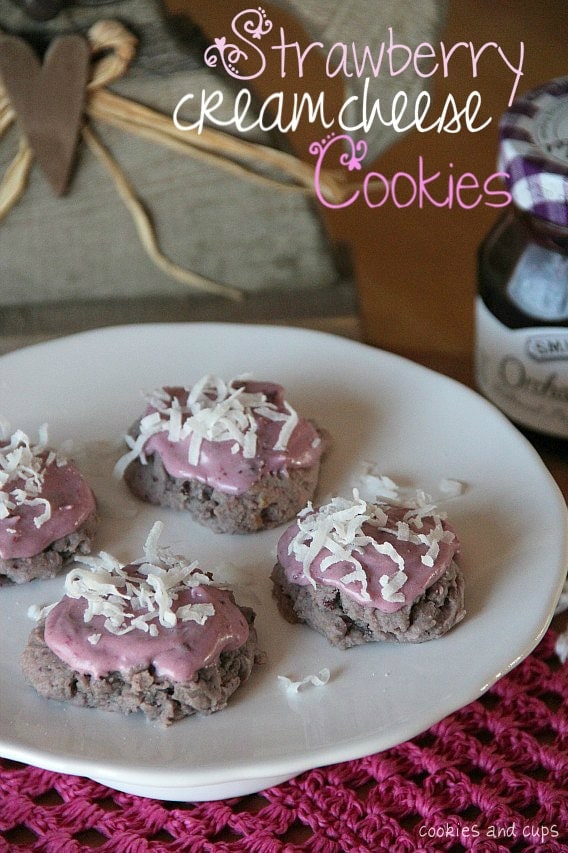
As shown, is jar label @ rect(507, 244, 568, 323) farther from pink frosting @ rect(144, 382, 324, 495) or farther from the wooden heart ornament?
the wooden heart ornament

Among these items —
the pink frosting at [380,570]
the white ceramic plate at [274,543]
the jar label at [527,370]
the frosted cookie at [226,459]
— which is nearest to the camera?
the white ceramic plate at [274,543]

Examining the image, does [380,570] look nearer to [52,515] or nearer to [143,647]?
[143,647]

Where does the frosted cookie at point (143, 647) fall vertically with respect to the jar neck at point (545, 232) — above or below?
below

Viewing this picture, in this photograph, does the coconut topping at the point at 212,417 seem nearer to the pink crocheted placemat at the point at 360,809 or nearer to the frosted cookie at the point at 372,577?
the frosted cookie at the point at 372,577

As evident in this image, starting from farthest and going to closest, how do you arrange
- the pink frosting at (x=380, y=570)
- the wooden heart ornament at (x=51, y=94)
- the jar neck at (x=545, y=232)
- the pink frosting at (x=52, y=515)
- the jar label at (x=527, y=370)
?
the wooden heart ornament at (x=51, y=94), the jar label at (x=527, y=370), the jar neck at (x=545, y=232), the pink frosting at (x=52, y=515), the pink frosting at (x=380, y=570)

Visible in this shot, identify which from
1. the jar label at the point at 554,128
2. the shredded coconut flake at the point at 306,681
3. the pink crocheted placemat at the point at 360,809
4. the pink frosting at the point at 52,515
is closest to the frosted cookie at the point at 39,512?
the pink frosting at the point at 52,515

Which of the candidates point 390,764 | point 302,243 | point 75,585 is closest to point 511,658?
point 390,764
